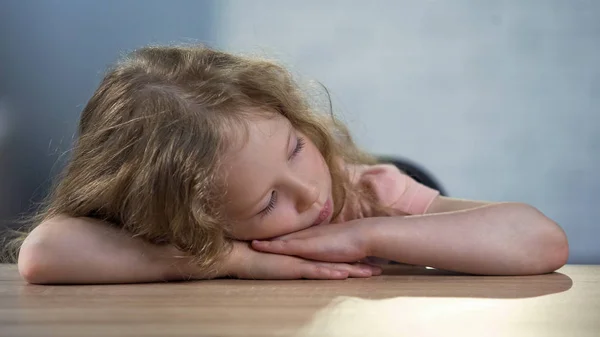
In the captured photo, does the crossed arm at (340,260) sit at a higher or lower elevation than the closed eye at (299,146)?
lower

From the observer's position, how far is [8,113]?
6.92 feet

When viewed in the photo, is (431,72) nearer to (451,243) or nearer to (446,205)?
(446,205)

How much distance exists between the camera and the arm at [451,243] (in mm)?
987

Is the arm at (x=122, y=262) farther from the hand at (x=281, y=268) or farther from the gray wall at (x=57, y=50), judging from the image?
the gray wall at (x=57, y=50)

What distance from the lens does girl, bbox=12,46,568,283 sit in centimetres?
97

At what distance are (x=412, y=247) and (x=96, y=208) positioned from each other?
16.5 inches

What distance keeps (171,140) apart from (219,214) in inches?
4.3

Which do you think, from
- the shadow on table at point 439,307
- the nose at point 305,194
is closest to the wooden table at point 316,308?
the shadow on table at point 439,307

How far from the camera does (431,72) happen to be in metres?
2.21

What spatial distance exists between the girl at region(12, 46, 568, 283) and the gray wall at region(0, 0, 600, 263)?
44.1 inches

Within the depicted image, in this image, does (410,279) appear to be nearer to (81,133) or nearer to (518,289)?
(518,289)

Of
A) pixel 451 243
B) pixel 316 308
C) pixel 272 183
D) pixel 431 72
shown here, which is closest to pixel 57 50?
pixel 431 72

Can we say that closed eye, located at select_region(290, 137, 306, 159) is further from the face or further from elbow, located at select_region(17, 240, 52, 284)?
elbow, located at select_region(17, 240, 52, 284)

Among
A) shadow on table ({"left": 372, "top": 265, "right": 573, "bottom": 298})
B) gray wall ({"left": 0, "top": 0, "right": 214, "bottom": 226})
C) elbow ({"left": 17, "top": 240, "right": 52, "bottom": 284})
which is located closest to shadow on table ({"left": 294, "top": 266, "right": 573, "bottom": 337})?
shadow on table ({"left": 372, "top": 265, "right": 573, "bottom": 298})
